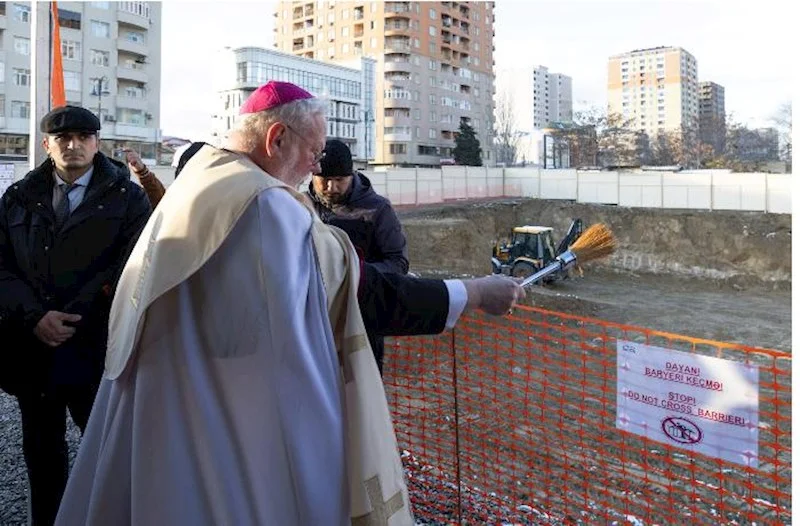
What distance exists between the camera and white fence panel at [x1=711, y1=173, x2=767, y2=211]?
3384 centimetres

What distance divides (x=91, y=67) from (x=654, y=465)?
171ft

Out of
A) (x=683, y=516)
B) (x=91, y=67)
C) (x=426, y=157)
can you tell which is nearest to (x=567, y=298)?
(x=683, y=516)

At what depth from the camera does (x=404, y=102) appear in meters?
76.1

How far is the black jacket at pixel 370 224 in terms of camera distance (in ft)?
11.1

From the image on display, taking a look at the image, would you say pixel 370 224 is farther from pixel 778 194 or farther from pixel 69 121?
pixel 778 194

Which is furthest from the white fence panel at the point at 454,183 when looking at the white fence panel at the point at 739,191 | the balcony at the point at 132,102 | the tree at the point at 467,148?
the tree at the point at 467,148

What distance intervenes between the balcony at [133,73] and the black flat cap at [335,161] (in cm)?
5337

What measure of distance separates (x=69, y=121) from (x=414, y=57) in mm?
77532

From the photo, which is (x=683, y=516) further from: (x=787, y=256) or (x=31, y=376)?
(x=787, y=256)

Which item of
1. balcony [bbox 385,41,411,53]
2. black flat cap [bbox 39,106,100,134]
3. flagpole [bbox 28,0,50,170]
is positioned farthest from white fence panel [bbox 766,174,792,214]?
balcony [bbox 385,41,411,53]

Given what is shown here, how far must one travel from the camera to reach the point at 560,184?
40.5 metres

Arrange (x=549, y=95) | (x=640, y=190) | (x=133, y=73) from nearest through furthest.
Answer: (x=640, y=190)
(x=133, y=73)
(x=549, y=95)

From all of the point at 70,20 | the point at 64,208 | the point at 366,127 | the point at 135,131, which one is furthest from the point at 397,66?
the point at 64,208

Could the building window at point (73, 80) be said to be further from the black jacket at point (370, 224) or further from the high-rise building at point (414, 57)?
the black jacket at point (370, 224)
